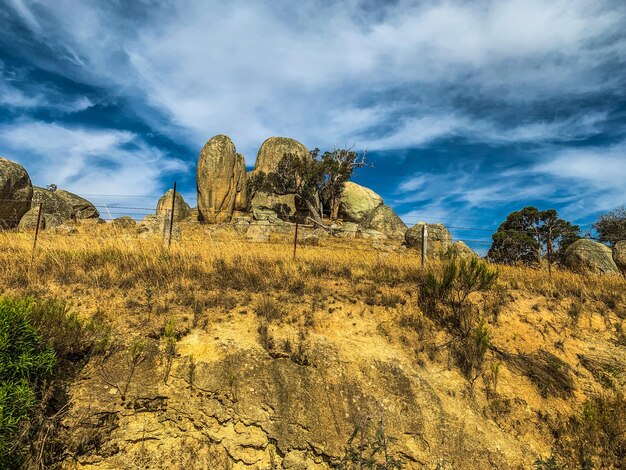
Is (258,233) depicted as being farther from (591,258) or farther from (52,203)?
(591,258)

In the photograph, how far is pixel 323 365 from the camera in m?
6.39

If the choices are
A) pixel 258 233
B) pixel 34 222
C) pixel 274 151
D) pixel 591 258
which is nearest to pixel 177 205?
pixel 274 151

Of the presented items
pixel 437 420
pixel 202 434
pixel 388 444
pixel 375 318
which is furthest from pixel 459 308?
pixel 202 434

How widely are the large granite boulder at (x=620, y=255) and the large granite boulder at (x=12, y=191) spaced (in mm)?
26757

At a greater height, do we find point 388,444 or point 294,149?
point 294,149

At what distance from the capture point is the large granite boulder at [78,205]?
84.9ft

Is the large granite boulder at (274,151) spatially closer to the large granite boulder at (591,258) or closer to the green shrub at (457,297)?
the large granite boulder at (591,258)

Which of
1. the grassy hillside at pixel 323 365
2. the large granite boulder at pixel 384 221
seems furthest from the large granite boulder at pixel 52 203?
the large granite boulder at pixel 384 221

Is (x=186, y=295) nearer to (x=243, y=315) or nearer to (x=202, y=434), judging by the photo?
(x=243, y=315)

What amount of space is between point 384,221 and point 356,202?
14.4 ft

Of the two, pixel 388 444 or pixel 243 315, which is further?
pixel 243 315

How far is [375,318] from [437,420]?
2417 mm

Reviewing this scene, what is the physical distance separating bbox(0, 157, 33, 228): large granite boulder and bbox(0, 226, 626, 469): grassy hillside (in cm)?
988

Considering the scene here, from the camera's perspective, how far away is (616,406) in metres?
6.29
